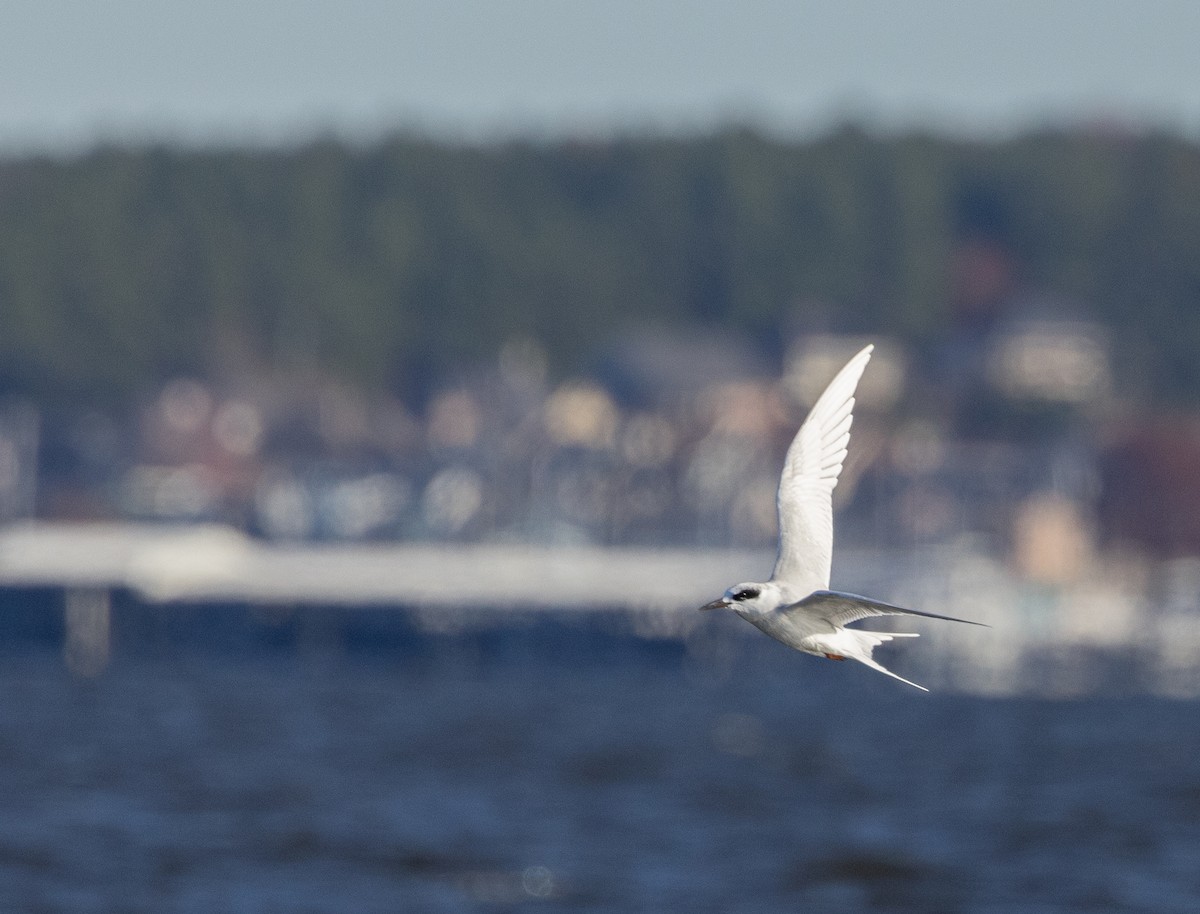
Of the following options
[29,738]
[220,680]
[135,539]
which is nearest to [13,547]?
[135,539]

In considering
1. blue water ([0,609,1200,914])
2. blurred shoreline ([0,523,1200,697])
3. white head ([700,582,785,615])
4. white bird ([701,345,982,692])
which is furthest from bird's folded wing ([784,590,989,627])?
blurred shoreline ([0,523,1200,697])

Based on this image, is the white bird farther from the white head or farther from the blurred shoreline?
the blurred shoreline

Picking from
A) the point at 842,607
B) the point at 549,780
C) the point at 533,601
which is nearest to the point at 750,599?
the point at 842,607

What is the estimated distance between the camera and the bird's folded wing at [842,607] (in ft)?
45.0

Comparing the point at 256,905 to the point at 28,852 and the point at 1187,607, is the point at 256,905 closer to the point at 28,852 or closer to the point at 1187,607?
the point at 28,852

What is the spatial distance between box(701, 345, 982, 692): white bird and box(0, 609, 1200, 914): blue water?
165 ft

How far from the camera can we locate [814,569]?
1534cm

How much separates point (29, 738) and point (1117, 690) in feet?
242

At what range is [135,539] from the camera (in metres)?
189

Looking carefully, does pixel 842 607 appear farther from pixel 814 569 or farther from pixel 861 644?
pixel 814 569

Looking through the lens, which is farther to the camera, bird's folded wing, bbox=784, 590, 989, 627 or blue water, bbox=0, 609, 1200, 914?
blue water, bbox=0, 609, 1200, 914

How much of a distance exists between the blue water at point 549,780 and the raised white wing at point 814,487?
165 feet

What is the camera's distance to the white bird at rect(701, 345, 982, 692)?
14.2m

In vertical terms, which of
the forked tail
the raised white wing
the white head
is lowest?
the forked tail
